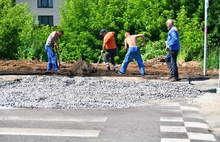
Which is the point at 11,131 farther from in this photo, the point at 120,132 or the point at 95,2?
the point at 95,2

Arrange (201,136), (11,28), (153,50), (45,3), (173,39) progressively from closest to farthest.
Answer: (201,136) → (173,39) → (153,50) → (11,28) → (45,3)

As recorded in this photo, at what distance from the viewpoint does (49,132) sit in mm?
7668

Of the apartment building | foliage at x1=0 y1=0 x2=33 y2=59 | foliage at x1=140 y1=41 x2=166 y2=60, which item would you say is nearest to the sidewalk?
foliage at x1=140 y1=41 x2=166 y2=60

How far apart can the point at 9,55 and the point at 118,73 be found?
39.8 ft

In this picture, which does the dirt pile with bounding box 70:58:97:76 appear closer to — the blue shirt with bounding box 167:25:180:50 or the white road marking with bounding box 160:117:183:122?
the blue shirt with bounding box 167:25:180:50

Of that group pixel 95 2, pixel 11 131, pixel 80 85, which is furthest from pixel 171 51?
pixel 95 2

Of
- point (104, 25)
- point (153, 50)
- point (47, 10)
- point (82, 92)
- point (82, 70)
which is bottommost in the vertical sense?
point (82, 92)

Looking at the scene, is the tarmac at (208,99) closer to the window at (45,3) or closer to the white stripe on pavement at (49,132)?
the white stripe on pavement at (49,132)

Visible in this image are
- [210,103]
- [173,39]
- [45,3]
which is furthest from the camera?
[45,3]

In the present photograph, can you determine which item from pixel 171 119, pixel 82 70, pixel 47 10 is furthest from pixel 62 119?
pixel 47 10

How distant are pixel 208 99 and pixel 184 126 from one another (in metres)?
3.42

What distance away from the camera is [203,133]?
7.59m

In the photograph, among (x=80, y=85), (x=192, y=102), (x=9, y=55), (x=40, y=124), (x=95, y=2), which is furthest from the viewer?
(x=95, y=2)

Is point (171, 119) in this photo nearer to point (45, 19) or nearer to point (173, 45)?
point (173, 45)
